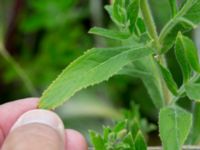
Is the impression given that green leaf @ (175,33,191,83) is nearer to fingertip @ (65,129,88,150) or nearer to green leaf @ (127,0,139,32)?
green leaf @ (127,0,139,32)

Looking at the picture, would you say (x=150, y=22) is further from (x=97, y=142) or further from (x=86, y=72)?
(x=97, y=142)

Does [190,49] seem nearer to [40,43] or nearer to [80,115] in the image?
[80,115]

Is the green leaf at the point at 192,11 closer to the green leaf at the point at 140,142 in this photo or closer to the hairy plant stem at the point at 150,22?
the hairy plant stem at the point at 150,22

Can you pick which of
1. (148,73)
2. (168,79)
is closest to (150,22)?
(168,79)

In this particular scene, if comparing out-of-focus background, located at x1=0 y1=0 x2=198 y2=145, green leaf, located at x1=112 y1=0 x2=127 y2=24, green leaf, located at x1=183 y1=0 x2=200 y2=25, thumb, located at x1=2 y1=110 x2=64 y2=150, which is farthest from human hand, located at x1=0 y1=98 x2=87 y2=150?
out-of-focus background, located at x1=0 y1=0 x2=198 y2=145

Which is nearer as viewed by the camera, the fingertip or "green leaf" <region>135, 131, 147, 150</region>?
"green leaf" <region>135, 131, 147, 150</region>

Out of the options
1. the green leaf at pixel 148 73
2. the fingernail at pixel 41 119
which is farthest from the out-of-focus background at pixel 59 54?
the fingernail at pixel 41 119
